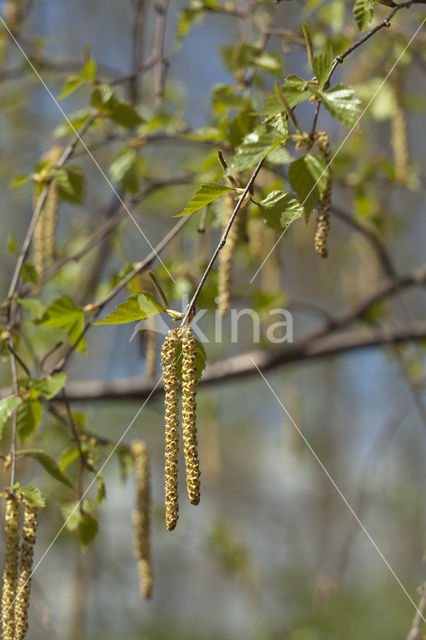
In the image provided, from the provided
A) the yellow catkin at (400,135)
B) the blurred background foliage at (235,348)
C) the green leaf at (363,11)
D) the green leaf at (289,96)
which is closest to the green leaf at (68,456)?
the blurred background foliage at (235,348)

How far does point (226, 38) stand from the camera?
4098mm

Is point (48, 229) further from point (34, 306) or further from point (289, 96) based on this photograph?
point (289, 96)

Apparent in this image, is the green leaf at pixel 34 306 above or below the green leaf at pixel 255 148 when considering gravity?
below

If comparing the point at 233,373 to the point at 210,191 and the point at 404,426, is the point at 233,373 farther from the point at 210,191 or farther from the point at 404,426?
the point at 404,426

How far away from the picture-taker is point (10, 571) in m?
0.69

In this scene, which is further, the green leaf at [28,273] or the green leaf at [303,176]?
the green leaf at [28,273]

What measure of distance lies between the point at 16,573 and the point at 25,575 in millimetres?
14

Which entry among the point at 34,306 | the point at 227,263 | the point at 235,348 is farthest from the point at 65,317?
the point at 235,348

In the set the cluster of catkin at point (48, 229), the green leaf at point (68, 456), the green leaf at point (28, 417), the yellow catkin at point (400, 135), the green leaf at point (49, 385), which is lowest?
the green leaf at point (68, 456)

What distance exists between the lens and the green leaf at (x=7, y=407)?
0.78 m

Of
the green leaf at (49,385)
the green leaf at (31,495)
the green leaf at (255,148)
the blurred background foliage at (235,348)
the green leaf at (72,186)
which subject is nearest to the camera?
the green leaf at (255,148)

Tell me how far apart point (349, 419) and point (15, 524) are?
5.95m

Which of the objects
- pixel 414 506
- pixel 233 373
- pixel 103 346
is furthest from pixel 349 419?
pixel 233 373

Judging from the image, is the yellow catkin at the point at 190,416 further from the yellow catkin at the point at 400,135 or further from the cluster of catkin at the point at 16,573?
the yellow catkin at the point at 400,135
